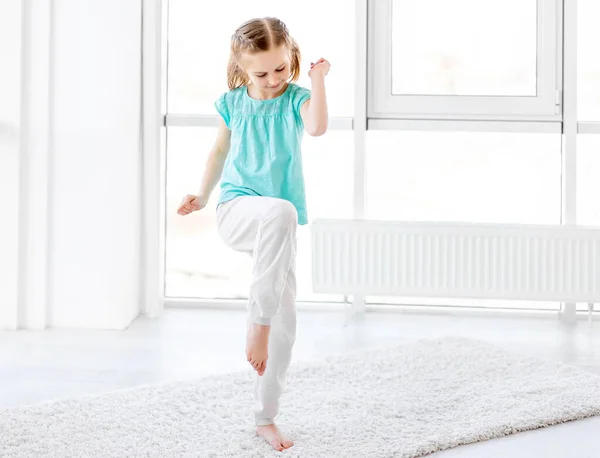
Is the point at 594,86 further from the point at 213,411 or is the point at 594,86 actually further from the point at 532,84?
the point at 213,411

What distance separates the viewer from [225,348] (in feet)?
10.9

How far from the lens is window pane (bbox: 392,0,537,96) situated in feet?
13.1

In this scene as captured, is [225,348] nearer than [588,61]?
Yes

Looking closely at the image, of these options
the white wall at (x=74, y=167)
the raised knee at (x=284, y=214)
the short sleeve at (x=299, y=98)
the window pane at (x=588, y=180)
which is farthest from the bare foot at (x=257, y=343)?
the window pane at (x=588, y=180)

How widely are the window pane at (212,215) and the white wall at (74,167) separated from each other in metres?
0.47

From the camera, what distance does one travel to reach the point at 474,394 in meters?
2.59

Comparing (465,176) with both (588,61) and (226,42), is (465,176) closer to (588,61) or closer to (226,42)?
(588,61)

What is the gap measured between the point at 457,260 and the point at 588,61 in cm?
121

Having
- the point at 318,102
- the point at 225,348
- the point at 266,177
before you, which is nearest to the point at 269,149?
the point at 266,177

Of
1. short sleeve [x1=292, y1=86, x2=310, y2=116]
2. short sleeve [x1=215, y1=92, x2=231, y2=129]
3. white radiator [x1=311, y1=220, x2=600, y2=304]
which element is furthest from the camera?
white radiator [x1=311, y1=220, x2=600, y2=304]

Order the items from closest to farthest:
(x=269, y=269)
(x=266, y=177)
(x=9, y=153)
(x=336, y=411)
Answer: (x=269, y=269), (x=266, y=177), (x=336, y=411), (x=9, y=153)

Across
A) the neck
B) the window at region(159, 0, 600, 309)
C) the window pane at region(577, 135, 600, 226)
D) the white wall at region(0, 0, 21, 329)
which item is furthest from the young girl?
the window pane at region(577, 135, 600, 226)

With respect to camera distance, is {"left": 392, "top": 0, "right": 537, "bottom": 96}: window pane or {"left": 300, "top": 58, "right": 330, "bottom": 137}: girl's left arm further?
{"left": 392, "top": 0, "right": 537, "bottom": 96}: window pane

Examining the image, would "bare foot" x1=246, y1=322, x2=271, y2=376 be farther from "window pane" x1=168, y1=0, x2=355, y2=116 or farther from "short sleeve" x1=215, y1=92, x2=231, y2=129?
"window pane" x1=168, y1=0, x2=355, y2=116
